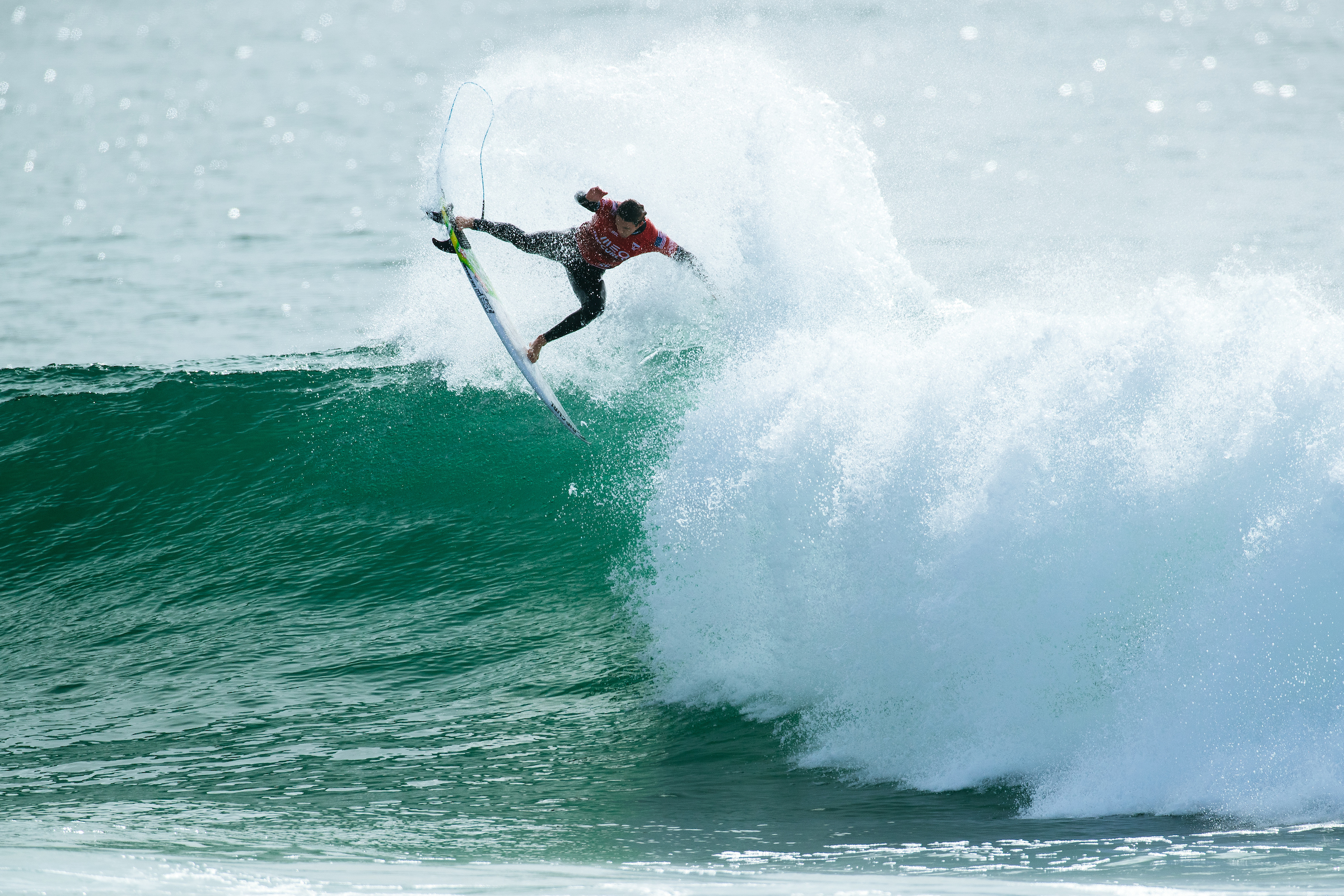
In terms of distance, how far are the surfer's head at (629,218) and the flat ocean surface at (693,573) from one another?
1.27m

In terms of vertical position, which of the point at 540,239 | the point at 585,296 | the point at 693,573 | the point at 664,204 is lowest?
the point at 693,573

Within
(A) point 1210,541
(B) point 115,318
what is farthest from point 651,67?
(B) point 115,318

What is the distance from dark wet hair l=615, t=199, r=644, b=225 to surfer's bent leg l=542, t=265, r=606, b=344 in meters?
0.64

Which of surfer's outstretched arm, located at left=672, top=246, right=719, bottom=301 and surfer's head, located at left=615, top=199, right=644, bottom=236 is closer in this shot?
surfer's head, located at left=615, top=199, right=644, bottom=236

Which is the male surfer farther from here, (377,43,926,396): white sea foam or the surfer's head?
(377,43,926,396): white sea foam

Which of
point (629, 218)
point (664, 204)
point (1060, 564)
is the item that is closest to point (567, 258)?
point (629, 218)

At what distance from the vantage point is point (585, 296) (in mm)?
9695

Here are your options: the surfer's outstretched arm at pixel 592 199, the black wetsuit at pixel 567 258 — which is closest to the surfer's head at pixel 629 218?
the surfer's outstretched arm at pixel 592 199

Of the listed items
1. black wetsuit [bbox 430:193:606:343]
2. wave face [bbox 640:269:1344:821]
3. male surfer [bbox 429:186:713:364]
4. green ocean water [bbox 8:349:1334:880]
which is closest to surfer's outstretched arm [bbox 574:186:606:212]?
male surfer [bbox 429:186:713:364]

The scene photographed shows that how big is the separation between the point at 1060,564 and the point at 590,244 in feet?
14.8

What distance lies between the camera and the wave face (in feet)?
18.5

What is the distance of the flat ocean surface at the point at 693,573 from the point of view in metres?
5.51

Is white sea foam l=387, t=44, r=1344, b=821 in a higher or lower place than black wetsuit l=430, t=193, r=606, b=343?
lower

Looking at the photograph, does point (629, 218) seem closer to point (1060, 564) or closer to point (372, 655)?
point (372, 655)
